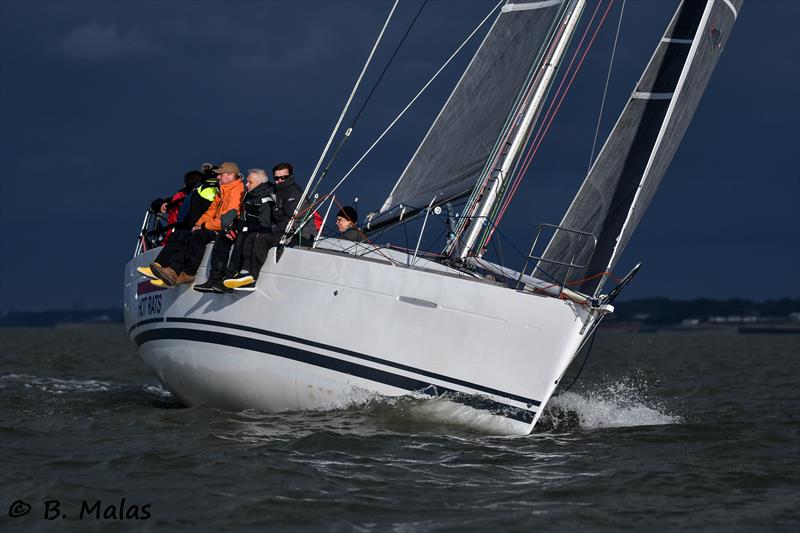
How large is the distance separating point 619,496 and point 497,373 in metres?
2.15

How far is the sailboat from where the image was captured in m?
8.84

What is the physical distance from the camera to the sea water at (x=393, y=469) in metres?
6.19

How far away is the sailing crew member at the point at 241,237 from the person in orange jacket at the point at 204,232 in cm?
18

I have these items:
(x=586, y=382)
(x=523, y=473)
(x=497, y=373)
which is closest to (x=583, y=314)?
(x=497, y=373)

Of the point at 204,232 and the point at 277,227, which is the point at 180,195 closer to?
the point at 204,232

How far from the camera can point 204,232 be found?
10.4m

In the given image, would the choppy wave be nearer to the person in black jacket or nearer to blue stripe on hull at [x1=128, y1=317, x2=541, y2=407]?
the person in black jacket

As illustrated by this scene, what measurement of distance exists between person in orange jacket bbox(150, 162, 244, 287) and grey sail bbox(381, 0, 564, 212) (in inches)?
62.2

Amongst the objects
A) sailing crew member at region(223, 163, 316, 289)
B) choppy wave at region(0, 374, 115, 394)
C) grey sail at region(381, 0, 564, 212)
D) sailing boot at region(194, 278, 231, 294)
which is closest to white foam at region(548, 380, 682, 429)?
grey sail at region(381, 0, 564, 212)

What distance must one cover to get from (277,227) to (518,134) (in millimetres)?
2487

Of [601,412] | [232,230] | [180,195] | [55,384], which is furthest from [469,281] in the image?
[55,384]

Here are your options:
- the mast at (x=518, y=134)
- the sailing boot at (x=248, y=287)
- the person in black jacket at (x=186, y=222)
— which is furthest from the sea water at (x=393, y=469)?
the mast at (x=518, y=134)

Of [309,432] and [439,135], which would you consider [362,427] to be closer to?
[309,432]

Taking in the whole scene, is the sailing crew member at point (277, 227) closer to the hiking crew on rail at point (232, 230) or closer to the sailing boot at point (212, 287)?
the hiking crew on rail at point (232, 230)
